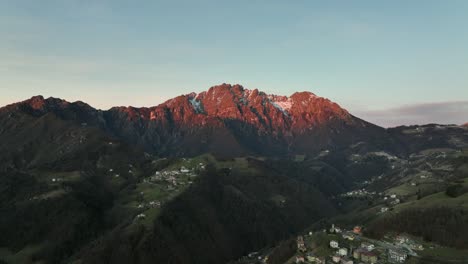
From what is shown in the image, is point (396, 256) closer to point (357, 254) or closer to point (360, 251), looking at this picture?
point (360, 251)

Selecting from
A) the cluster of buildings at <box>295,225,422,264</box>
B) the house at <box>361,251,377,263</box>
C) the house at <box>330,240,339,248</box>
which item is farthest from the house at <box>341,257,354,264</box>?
the house at <box>330,240,339,248</box>

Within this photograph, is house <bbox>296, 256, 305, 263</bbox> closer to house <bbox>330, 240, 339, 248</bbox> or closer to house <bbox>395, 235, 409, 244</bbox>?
house <bbox>330, 240, 339, 248</bbox>

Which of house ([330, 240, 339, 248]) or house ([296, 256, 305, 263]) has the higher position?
house ([330, 240, 339, 248])

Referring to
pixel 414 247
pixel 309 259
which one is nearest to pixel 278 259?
pixel 309 259

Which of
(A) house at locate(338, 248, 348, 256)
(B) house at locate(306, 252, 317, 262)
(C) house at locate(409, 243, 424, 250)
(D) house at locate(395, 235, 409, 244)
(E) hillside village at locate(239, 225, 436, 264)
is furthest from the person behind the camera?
(D) house at locate(395, 235, 409, 244)

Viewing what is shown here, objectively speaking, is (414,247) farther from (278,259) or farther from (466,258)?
(278,259)

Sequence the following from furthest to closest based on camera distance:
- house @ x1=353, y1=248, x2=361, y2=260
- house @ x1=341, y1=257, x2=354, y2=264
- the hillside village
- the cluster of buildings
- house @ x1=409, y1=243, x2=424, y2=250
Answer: house @ x1=409, y1=243, x2=424, y2=250 < house @ x1=353, y1=248, x2=361, y2=260 < the hillside village < the cluster of buildings < house @ x1=341, y1=257, x2=354, y2=264

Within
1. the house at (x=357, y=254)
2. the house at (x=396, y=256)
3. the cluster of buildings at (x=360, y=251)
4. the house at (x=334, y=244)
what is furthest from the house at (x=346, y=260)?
the house at (x=396, y=256)

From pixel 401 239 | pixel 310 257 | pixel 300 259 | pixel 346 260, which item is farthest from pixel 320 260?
pixel 401 239
